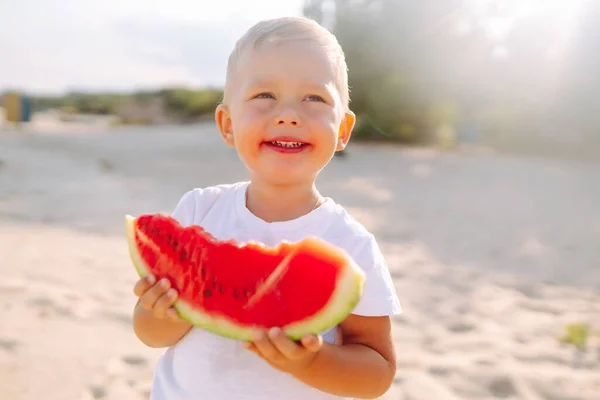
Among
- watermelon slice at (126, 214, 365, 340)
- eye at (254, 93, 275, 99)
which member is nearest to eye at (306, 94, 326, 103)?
eye at (254, 93, 275, 99)

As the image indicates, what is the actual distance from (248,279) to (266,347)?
279mm

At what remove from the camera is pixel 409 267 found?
5.61 m

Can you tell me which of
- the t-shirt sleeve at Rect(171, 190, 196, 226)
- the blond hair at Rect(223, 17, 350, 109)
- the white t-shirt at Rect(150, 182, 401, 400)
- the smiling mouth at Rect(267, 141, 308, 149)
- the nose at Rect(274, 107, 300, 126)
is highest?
the blond hair at Rect(223, 17, 350, 109)

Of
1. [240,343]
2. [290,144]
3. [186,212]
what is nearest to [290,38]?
[290,144]

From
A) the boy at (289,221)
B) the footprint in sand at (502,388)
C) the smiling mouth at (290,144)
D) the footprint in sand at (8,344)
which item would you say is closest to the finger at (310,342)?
the boy at (289,221)

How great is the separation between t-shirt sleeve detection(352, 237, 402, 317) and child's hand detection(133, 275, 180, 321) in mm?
502

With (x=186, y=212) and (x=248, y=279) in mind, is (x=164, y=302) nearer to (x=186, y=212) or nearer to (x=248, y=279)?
(x=248, y=279)

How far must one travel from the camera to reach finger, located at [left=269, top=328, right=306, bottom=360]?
47.7 inches

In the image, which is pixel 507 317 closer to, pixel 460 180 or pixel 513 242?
pixel 513 242

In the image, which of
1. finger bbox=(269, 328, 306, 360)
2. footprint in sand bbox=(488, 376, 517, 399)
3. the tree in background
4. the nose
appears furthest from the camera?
the tree in background

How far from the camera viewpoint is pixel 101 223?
22.2 ft

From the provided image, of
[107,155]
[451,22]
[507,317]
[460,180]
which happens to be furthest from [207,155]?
[507,317]

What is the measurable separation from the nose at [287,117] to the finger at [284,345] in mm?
584

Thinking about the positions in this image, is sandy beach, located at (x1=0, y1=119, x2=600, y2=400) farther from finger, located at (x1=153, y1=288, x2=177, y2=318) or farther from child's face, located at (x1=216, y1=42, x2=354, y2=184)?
child's face, located at (x1=216, y1=42, x2=354, y2=184)
